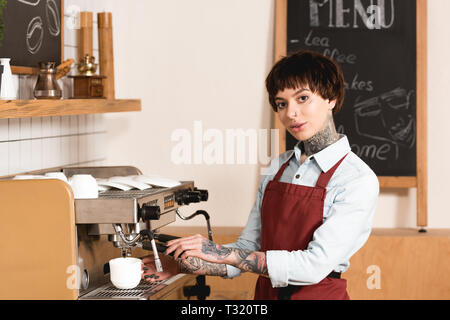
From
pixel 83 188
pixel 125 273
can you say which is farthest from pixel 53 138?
pixel 125 273

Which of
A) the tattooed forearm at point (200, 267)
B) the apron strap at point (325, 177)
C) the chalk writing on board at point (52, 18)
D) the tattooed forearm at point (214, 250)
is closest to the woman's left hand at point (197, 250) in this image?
the tattooed forearm at point (214, 250)

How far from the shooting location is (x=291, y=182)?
70.2 inches

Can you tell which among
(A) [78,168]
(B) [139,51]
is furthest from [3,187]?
(B) [139,51]

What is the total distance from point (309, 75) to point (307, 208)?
14.2 inches

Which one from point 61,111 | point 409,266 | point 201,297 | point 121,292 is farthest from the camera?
point 409,266

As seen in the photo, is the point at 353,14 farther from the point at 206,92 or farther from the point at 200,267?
the point at 200,267

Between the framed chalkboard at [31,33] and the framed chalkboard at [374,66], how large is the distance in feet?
3.38

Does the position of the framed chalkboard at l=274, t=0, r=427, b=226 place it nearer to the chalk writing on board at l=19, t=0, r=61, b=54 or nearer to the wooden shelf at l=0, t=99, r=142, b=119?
the wooden shelf at l=0, t=99, r=142, b=119

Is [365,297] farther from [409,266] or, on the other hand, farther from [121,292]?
[121,292]

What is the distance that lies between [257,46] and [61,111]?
3.97 ft

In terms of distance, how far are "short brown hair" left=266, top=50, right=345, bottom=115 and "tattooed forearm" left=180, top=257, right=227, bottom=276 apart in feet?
1.67

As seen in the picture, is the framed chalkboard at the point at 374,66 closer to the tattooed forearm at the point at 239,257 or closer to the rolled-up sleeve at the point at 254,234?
the rolled-up sleeve at the point at 254,234

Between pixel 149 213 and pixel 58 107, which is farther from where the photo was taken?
pixel 58 107

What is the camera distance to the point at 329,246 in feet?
5.09
